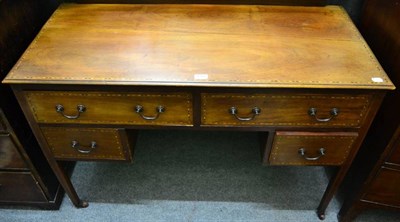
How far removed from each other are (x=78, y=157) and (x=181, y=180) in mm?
521

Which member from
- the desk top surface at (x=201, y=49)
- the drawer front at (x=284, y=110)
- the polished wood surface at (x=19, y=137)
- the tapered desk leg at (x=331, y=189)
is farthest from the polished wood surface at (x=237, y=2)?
the tapered desk leg at (x=331, y=189)

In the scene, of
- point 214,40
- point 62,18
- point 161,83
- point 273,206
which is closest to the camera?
point 161,83

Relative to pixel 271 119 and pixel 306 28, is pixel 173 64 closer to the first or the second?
pixel 271 119

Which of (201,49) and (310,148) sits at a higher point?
(201,49)

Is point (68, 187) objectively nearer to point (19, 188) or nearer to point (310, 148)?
point (19, 188)

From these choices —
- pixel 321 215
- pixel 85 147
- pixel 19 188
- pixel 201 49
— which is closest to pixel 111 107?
pixel 85 147

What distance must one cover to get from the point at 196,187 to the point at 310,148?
23.5 inches

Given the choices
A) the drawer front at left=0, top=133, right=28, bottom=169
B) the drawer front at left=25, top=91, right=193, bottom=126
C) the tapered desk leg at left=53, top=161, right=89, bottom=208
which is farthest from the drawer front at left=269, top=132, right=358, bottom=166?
the drawer front at left=0, top=133, right=28, bottom=169

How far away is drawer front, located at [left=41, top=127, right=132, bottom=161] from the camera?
100 cm

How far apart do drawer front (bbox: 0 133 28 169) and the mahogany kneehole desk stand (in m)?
0.11

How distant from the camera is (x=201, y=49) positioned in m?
0.97

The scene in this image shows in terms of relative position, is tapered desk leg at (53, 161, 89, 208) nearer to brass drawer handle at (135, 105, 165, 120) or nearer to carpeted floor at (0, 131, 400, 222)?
carpeted floor at (0, 131, 400, 222)

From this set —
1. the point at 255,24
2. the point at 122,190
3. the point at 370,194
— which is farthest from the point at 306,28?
the point at 122,190

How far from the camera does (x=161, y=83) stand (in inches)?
33.3
